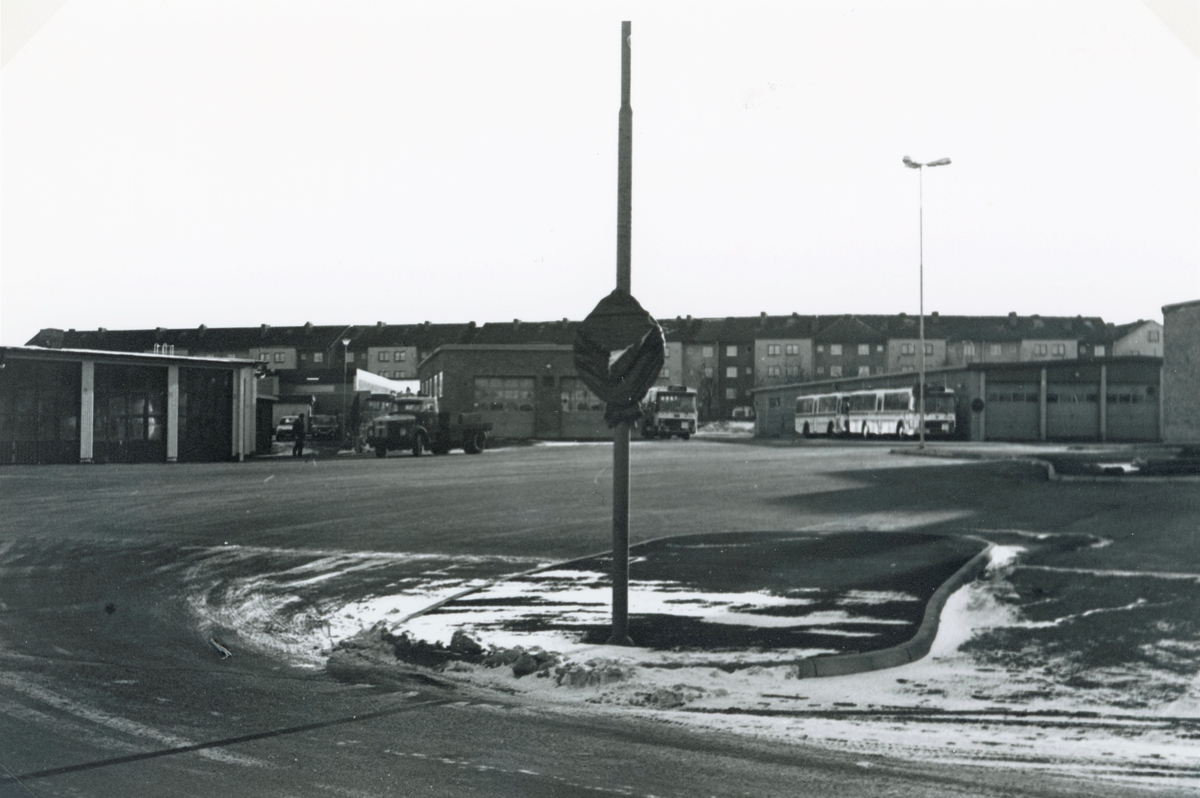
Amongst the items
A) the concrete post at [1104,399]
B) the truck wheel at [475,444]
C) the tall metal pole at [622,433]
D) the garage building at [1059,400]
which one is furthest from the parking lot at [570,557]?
the concrete post at [1104,399]

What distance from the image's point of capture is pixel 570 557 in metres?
12.6

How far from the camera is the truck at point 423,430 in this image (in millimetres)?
36594

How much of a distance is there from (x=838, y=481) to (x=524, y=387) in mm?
23503

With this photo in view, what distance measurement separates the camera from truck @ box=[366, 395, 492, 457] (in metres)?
36.6

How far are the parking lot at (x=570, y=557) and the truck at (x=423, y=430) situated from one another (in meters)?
14.4

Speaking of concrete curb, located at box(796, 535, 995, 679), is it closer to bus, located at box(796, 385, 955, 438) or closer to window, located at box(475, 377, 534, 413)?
window, located at box(475, 377, 534, 413)

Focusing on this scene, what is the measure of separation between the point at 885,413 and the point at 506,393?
809 inches

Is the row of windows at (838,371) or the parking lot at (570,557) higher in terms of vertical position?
the row of windows at (838,371)

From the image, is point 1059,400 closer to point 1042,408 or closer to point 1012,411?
point 1042,408

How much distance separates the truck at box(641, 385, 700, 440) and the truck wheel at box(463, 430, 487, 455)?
50.4ft

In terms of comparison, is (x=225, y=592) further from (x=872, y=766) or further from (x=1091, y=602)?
(x=1091, y=602)

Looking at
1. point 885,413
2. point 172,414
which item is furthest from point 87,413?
point 885,413

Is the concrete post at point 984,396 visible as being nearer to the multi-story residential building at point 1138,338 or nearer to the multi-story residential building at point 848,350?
the multi-story residential building at point 848,350

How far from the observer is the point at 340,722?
5.77 metres
